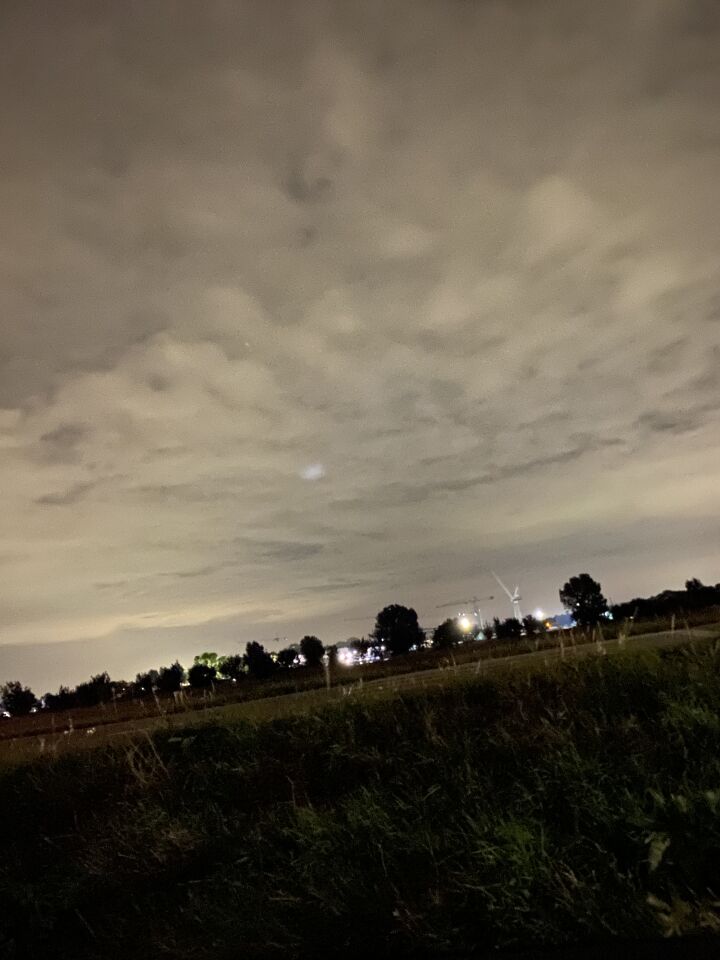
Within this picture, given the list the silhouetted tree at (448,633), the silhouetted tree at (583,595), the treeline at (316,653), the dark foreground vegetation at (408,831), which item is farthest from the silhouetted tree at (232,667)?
the dark foreground vegetation at (408,831)

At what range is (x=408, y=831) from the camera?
534 centimetres

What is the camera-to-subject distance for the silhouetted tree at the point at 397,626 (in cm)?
6656

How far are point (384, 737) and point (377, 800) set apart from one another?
67.9 inches

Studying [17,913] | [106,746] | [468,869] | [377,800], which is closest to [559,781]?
[468,869]

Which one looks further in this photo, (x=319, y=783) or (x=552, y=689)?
(x=552, y=689)

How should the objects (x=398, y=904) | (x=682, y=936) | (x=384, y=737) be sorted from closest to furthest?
1. (x=682, y=936)
2. (x=398, y=904)
3. (x=384, y=737)

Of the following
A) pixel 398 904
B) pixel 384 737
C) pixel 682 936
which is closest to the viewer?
pixel 682 936

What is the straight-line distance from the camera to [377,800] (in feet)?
20.2

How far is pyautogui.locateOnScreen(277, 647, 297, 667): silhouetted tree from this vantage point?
2034 inches

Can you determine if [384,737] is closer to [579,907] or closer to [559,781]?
[559,781]

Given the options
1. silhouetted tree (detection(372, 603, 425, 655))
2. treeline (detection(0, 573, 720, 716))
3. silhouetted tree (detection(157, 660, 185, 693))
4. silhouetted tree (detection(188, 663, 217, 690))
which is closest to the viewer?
treeline (detection(0, 573, 720, 716))

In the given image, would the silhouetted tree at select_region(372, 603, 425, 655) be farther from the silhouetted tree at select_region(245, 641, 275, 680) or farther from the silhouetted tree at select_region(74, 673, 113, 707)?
the silhouetted tree at select_region(74, 673, 113, 707)

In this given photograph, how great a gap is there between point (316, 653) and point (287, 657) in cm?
343

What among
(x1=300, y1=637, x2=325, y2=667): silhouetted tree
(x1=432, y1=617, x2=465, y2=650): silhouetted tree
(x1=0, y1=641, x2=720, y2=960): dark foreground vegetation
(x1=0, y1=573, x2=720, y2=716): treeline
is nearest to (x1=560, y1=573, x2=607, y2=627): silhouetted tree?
(x1=0, y1=573, x2=720, y2=716): treeline
